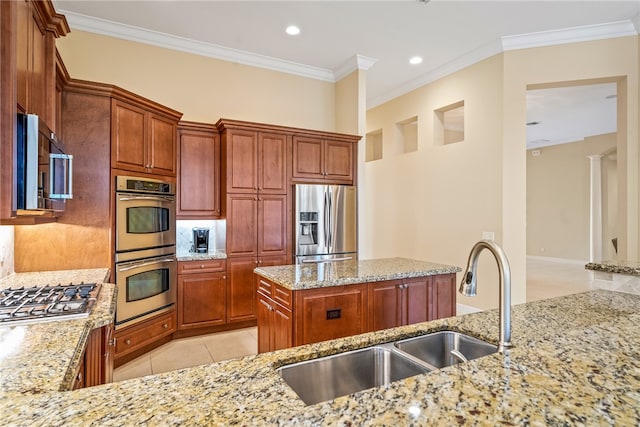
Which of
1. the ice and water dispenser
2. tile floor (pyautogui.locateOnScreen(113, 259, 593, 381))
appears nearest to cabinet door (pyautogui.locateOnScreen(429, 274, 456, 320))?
tile floor (pyautogui.locateOnScreen(113, 259, 593, 381))

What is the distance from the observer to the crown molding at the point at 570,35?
12.0 ft

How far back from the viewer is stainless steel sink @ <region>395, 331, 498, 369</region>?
1.28 metres

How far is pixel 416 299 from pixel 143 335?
7.96 feet

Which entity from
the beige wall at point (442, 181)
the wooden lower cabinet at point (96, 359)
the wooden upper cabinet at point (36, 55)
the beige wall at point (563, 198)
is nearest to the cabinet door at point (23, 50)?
the wooden upper cabinet at point (36, 55)

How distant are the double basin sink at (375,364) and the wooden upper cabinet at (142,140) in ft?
8.70

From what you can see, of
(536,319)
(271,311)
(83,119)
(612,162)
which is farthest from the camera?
(612,162)

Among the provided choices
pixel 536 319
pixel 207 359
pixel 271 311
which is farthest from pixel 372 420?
pixel 207 359

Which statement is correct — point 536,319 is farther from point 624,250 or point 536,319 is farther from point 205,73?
point 205,73

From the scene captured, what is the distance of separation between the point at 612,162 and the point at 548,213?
182 cm

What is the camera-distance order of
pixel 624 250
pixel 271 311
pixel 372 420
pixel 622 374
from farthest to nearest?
1. pixel 624 250
2. pixel 271 311
3. pixel 622 374
4. pixel 372 420

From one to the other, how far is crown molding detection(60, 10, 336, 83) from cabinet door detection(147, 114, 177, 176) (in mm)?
1115

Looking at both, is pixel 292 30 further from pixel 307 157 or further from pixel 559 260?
pixel 559 260

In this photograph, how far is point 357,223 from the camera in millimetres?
4531

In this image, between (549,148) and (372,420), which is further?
(549,148)
